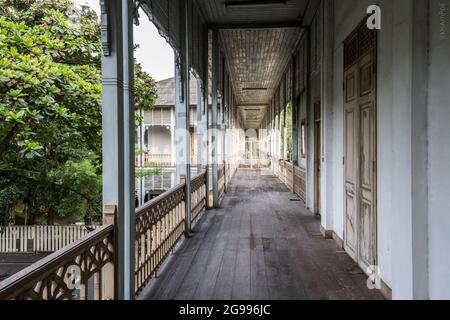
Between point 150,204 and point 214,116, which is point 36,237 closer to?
point 214,116

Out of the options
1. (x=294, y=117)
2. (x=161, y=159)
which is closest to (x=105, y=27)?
(x=294, y=117)

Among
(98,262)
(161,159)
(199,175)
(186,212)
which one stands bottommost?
(186,212)

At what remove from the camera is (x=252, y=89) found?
1744cm

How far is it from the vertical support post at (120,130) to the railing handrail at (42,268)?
15.4 inches

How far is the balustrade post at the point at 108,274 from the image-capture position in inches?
95.5

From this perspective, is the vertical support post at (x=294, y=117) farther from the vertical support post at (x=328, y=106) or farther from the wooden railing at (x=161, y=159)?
the wooden railing at (x=161, y=159)

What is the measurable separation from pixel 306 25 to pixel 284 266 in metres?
5.93

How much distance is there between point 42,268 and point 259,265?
2856 mm

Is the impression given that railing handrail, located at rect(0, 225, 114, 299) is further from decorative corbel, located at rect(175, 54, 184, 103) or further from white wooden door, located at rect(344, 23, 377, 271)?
decorative corbel, located at rect(175, 54, 184, 103)

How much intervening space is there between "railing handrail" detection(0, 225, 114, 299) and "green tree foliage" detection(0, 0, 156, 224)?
8.41ft

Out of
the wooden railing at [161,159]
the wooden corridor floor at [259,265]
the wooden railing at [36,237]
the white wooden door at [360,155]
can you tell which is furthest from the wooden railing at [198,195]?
the wooden railing at [161,159]

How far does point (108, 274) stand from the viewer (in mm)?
2471
